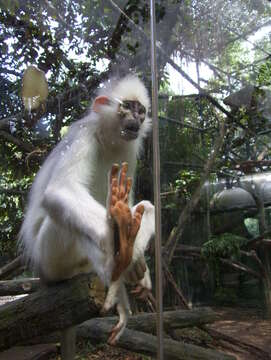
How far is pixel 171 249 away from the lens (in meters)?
1.58

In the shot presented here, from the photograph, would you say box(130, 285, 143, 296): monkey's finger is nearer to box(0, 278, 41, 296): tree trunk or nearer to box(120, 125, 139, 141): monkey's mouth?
box(0, 278, 41, 296): tree trunk

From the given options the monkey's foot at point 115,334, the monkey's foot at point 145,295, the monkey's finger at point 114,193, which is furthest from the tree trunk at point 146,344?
the monkey's finger at point 114,193

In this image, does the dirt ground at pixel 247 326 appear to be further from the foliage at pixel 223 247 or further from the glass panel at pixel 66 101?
the glass panel at pixel 66 101

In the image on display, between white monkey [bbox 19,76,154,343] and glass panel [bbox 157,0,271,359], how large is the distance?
161mm

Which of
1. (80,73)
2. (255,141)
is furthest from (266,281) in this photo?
(80,73)

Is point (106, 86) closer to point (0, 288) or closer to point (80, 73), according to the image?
point (80, 73)

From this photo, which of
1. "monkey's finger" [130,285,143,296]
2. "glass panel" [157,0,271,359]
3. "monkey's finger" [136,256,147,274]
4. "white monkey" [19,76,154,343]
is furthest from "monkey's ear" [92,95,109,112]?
"monkey's finger" [130,285,143,296]

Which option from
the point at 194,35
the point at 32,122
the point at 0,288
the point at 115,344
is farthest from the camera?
the point at 194,35

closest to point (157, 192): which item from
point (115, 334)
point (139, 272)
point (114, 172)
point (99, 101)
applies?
point (114, 172)

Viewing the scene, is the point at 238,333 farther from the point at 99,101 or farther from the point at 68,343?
the point at 99,101

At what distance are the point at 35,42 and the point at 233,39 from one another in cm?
101

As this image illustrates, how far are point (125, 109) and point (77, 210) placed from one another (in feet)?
1.66

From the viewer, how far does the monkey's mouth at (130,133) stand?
1.58m

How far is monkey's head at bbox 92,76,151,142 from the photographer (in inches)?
60.7
